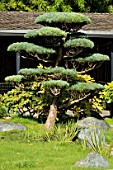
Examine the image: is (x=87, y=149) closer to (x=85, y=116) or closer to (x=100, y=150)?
(x=100, y=150)

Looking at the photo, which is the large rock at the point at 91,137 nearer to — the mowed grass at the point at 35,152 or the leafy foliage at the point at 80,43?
the mowed grass at the point at 35,152

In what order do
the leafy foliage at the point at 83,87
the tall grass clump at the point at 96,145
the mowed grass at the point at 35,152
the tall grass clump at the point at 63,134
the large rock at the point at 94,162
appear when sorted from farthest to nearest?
the leafy foliage at the point at 83,87
the tall grass clump at the point at 63,134
the tall grass clump at the point at 96,145
the mowed grass at the point at 35,152
the large rock at the point at 94,162

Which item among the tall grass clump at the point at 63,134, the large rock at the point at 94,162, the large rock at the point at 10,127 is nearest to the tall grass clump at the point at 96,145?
the tall grass clump at the point at 63,134

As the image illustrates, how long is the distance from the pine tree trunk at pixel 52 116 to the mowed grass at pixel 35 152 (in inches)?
17.9

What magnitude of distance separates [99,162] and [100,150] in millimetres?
985

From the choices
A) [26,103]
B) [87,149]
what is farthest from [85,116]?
[87,149]

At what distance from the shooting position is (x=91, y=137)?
918cm

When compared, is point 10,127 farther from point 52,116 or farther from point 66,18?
point 66,18

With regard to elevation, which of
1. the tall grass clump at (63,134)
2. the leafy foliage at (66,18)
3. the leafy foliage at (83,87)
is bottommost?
the tall grass clump at (63,134)

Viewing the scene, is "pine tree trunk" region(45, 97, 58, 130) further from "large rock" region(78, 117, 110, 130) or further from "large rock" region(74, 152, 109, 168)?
"large rock" region(74, 152, 109, 168)

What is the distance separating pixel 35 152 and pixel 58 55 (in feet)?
12.3

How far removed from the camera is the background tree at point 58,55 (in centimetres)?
1131

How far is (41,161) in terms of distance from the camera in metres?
8.13

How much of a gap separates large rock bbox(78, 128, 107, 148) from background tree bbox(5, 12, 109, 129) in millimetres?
1436
